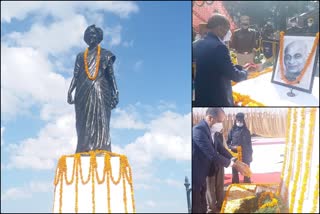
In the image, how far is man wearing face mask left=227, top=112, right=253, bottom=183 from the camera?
9.34 m

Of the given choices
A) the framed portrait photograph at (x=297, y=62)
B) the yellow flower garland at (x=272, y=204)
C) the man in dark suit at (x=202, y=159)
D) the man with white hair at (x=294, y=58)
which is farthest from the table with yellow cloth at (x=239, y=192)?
the man with white hair at (x=294, y=58)

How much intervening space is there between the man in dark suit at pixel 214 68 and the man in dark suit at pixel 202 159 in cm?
55

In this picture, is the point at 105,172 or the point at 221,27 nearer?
the point at 105,172

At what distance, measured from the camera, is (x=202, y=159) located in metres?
9.26

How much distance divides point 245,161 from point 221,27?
2.34m

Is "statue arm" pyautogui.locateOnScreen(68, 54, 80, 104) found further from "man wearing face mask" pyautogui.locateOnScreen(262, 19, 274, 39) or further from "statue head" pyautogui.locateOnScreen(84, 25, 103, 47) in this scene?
"man wearing face mask" pyautogui.locateOnScreen(262, 19, 274, 39)

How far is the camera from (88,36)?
9148mm

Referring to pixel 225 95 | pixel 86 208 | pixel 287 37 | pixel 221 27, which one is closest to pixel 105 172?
pixel 86 208

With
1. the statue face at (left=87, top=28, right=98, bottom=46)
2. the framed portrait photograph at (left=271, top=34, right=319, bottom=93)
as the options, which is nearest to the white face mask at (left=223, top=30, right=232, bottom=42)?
the framed portrait photograph at (left=271, top=34, right=319, bottom=93)

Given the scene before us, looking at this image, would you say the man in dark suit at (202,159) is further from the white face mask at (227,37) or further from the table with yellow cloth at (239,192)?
the white face mask at (227,37)

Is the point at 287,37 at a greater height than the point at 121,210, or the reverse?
the point at 287,37

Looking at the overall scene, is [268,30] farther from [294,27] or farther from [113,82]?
[113,82]

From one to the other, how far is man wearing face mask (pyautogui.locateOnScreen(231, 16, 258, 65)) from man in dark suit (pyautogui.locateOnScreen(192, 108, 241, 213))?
136 cm

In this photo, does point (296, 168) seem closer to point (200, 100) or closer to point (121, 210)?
point (200, 100)
